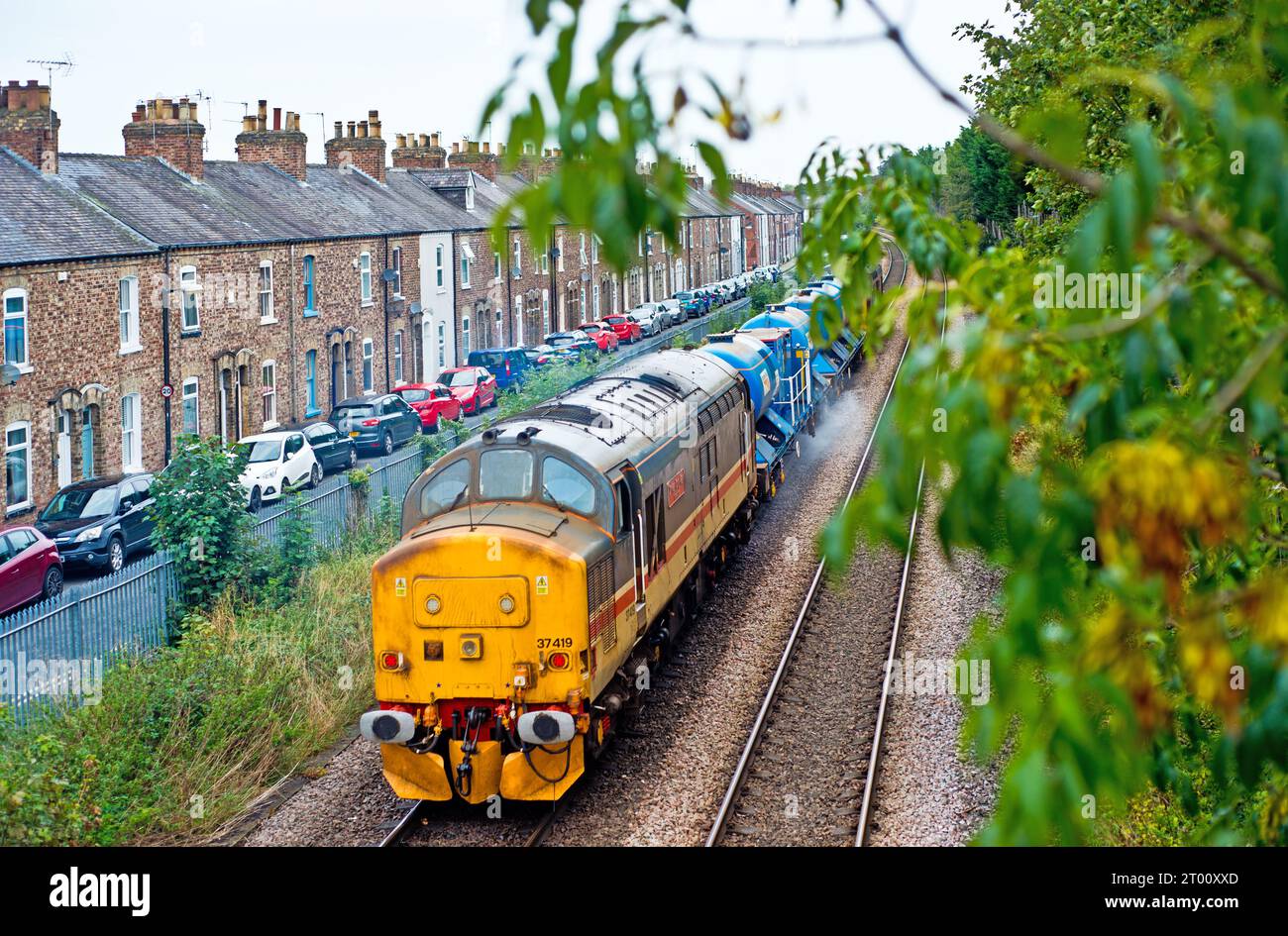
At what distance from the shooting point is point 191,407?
1270 inches

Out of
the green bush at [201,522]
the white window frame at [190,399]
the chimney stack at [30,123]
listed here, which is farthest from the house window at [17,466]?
the green bush at [201,522]

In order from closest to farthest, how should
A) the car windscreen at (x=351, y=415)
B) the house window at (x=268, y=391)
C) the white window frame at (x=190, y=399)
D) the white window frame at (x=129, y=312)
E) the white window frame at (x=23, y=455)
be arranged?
the white window frame at (x=23, y=455), the white window frame at (x=129, y=312), the white window frame at (x=190, y=399), the car windscreen at (x=351, y=415), the house window at (x=268, y=391)

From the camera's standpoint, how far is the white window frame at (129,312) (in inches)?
1158

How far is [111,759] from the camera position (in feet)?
40.9

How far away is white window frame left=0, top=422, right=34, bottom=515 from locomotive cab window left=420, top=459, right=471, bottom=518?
16269 mm

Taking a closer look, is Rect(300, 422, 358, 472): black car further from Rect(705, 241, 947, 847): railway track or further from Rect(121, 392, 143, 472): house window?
Rect(705, 241, 947, 847): railway track

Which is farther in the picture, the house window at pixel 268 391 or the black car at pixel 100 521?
the house window at pixel 268 391

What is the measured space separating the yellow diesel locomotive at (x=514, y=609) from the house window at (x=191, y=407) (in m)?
20.5

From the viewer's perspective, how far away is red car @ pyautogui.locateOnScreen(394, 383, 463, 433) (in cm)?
3812

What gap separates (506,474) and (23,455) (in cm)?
1771

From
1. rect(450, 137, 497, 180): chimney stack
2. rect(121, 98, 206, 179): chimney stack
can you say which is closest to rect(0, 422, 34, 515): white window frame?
rect(121, 98, 206, 179): chimney stack

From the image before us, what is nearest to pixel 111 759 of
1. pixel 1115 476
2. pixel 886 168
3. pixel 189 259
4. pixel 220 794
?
pixel 220 794

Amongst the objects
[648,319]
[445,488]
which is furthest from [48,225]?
[648,319]

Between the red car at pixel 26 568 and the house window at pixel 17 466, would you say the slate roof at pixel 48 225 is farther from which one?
the red car at pixel 26 568
